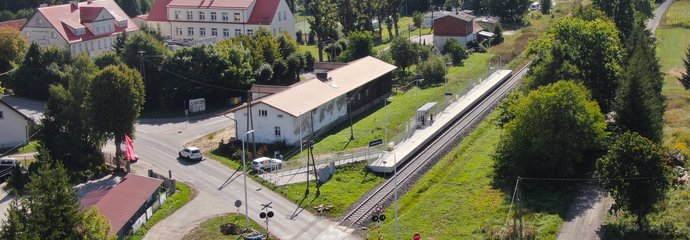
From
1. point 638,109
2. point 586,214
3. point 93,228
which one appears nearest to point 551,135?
point 586,214

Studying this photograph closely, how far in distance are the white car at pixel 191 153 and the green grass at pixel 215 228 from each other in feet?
34.3

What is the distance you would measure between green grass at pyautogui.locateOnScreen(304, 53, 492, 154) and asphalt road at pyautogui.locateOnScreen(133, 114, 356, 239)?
7.68 metres

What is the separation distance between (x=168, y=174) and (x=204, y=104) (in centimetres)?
1642

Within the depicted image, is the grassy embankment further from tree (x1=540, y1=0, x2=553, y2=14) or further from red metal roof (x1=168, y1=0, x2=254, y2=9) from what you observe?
red metal roof (x1=168, y1=0, x2=254, y2=9)

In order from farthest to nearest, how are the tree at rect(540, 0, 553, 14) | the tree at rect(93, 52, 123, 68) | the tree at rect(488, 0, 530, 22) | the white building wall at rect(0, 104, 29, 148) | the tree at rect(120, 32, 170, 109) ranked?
the tree at rect(540, 0, 553, 14), the tree at rect(488, 0, 530, 22), the tree at rect(93, 52, 123, 68), the tree at rect(120, 32, 170, 109), the white building wall at rect(0, 104, 29, 148)

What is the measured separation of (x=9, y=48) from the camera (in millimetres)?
78000

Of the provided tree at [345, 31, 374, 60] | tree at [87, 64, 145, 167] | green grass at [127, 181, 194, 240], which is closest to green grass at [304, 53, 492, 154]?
tree at [345, 31, 374, 60]

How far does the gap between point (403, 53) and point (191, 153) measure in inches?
1174

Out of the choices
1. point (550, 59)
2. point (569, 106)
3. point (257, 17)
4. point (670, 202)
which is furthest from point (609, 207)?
point (257, 17)

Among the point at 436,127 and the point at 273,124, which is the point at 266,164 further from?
the point at 436,127

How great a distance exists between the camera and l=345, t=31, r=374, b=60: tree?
82.6 m

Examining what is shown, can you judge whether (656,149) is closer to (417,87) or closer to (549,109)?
(549,109)

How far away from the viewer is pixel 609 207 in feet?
142

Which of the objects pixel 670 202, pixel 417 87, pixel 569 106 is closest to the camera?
pixel 670 202
